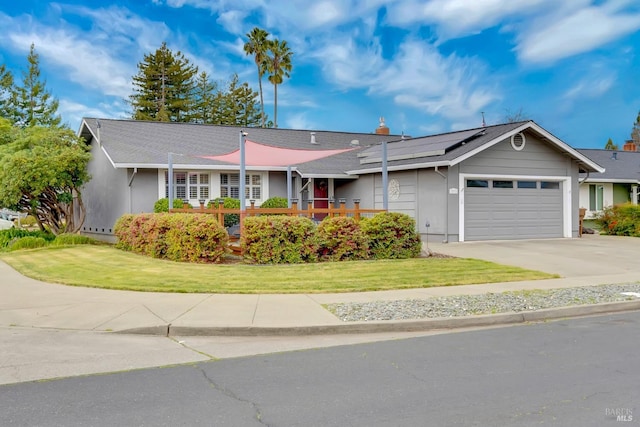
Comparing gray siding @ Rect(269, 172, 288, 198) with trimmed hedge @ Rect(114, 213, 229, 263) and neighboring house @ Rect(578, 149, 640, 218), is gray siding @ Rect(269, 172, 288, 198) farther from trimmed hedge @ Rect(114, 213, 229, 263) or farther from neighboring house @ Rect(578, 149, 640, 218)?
neighboring house @ Rect(578, 149, 640, 218)

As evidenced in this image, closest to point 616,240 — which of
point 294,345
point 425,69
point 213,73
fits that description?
point 425,69

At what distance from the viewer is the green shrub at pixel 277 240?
41.7 feet

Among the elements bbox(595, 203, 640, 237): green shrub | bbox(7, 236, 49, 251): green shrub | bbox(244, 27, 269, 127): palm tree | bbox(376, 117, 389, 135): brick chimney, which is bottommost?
bbox(7, 236, 49, 251): green shrub

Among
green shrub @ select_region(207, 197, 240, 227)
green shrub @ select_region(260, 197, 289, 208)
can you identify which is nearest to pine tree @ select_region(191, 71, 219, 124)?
green shrub @ select_region(260, 197, 289, 208)

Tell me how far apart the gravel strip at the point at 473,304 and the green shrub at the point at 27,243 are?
14024mm

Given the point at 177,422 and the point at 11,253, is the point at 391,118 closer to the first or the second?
the point at 11,253

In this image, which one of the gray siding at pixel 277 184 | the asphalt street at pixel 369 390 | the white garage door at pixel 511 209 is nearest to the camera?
the asphalt street at pixel 369 390

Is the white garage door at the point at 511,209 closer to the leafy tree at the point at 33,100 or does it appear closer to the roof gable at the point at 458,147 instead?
the roof gable at the point at 458,147

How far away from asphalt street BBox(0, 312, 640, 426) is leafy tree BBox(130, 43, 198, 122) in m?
47.5

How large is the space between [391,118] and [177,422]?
3494 centimetres

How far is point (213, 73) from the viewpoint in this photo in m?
55.5

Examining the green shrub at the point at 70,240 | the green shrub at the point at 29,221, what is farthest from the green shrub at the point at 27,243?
the green shrub at the point at 29,221

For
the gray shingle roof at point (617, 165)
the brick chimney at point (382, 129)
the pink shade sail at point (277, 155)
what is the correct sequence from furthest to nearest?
the brick chimney at point (382, 129) < the gray shingle roof at point (617, 165) < the pink shade sail at point (277, 155)

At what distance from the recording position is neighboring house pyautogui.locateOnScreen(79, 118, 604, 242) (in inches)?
741
